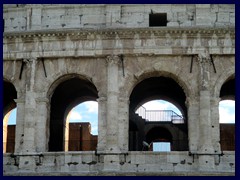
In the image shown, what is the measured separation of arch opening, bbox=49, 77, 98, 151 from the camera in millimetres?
22188

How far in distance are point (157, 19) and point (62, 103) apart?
243 inches

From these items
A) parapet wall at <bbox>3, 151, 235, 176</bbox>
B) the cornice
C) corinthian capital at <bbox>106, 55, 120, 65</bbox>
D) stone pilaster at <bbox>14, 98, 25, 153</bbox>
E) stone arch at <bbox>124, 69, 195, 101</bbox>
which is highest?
the cornice

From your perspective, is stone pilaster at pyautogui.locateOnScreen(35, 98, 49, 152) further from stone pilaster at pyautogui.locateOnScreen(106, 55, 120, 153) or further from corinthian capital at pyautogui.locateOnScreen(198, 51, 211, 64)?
corinthian capital at pyautogui.locateOnScreen(198, 51, 211, 64)

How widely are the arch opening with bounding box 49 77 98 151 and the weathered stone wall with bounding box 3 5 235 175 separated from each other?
2.72m

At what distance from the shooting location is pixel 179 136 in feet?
80.1

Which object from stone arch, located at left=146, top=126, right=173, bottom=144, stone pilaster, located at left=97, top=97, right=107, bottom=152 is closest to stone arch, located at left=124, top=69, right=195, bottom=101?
stone pilaster, located at left=97, top=97, right=107, bottom=152

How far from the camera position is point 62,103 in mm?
22984

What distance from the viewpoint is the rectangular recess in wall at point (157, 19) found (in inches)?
776

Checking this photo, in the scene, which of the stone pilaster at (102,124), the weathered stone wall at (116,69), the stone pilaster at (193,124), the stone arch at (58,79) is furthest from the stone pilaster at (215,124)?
the stone arch at (58,79)

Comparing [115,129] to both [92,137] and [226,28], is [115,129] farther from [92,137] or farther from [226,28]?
[92,137]

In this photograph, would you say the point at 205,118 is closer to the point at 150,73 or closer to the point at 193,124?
the point at 193,124

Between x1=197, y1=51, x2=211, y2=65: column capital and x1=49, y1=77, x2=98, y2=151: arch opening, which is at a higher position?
x1=197, y1=51, x2=211, y2=65: column capital
